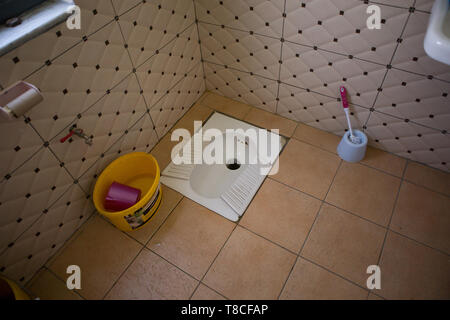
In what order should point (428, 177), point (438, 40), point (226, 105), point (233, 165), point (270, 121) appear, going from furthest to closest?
1. point (226, 105)
2. point (270, 121)
3. point (233, 165)
4. point (428, 177)
5. point (438, 40)

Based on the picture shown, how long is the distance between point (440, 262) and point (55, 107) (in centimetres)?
177

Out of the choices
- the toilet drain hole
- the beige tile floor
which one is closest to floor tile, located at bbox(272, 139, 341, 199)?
the beige tile floor

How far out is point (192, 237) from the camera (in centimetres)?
142

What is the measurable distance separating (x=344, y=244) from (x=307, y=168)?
0.46 metres

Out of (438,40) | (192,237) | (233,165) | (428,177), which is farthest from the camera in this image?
(233,165)

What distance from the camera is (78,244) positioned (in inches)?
56.1

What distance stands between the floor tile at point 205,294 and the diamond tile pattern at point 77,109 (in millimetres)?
715

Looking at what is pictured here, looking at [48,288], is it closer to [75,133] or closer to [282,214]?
[75,133]

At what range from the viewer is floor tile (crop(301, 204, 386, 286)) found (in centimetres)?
128

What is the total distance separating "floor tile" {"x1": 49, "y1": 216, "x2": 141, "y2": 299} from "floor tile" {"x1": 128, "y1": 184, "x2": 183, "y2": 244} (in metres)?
0.04

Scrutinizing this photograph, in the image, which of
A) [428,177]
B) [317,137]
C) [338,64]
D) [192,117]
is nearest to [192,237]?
[192,117]

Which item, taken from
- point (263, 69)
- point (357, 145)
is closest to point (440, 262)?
point (357, 145)

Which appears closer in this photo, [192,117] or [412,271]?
[412,271]

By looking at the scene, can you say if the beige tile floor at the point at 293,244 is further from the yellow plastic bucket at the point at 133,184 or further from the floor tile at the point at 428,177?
the yellow plastic bucket at the point at 133,184
